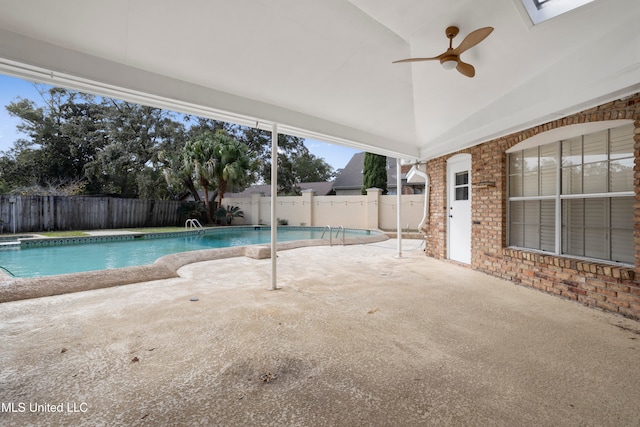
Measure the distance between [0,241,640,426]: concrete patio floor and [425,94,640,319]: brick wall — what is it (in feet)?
0.85

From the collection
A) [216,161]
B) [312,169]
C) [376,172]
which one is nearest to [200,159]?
[216,161]

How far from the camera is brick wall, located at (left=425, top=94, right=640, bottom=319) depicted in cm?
301

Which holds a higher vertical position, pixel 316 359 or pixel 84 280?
pixel 84 280

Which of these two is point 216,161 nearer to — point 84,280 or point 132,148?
point 132,148

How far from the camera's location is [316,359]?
2197mm

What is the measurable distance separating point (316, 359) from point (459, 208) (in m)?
4.74

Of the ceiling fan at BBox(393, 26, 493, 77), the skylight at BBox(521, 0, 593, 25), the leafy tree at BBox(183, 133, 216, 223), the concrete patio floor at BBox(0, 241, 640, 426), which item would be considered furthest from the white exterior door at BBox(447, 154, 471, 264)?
the leafy tree at BBox(183, 133, 216, 223)

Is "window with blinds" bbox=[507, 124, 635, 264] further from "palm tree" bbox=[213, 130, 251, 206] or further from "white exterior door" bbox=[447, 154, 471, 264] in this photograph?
"palm tree" bbox=[213, 130, 251, 206]

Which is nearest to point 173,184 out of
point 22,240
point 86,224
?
point 86,224

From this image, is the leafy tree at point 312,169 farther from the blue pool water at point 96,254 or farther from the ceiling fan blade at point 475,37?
the ceiling fan blade at point 475,37

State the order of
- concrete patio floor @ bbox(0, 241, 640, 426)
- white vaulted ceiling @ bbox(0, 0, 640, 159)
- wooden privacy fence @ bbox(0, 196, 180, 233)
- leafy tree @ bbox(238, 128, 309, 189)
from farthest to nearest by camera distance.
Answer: leafy tree @ bbox(238, 128, 309, 189) < wooden privacy fence @ bbox(0, 196, 180, 233) < white vaulted ceiling @ bbox(0, 0, 640, 159) < concrete patio floor @ bbox(0, 241, 640, 426)

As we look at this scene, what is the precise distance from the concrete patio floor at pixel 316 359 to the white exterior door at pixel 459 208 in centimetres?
186

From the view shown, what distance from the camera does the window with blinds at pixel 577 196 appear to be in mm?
3311

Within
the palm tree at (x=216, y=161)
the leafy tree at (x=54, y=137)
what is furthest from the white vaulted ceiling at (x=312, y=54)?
the leafy tree at (x=54, y=137)
